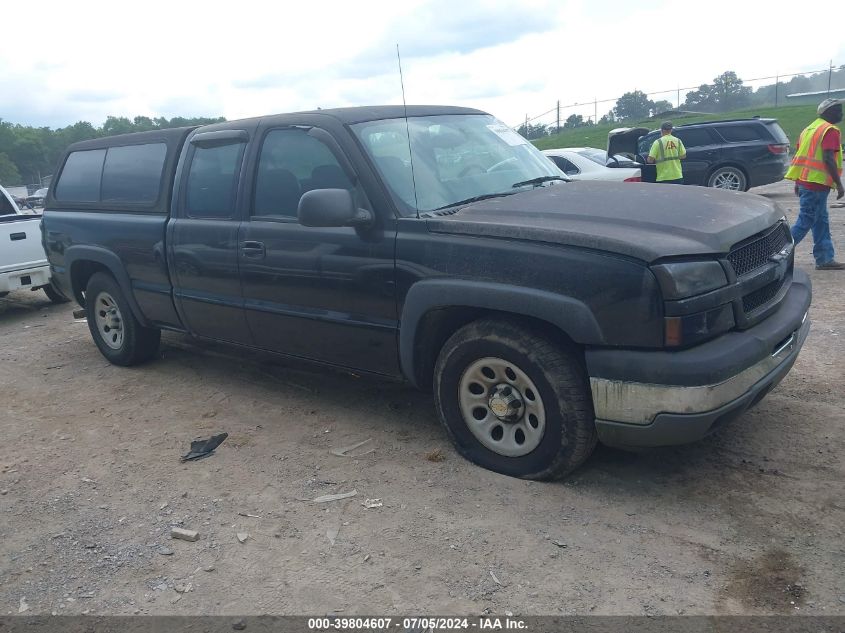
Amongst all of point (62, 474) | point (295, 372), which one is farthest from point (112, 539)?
point (295, 372)

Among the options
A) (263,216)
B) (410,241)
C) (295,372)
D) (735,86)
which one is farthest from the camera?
(735,86)

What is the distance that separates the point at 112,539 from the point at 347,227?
197 centimetres

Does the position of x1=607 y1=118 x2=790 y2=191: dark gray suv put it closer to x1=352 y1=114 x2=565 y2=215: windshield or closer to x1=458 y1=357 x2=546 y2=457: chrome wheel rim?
x1=352 y1=114 x2=565 y2=215: windshield

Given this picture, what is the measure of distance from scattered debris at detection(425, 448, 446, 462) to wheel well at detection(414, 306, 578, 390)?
1.18ft

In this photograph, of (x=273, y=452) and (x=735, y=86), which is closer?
(x=273, y=452)

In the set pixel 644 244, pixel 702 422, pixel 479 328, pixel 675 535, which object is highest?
pixel 644 244

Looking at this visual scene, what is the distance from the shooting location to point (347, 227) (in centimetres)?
413

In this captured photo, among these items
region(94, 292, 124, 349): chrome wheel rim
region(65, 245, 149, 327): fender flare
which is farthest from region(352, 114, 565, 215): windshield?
region(94, 292, 124, 349): chrome wheel rim

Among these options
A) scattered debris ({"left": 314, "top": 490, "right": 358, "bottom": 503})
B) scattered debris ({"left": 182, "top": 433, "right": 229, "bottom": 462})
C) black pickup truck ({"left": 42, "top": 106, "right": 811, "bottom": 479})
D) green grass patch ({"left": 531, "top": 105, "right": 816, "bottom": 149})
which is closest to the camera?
black pickup truck ({"left": 42, "top": 106, "right": 811, "bottom": 479})

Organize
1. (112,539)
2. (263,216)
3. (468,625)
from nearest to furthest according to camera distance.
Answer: (468,625) < (112,539) < (263,216)

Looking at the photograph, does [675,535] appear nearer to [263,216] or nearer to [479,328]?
[479,328]

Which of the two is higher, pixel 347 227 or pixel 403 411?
pixel 347 227

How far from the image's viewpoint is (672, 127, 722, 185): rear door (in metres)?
14.6

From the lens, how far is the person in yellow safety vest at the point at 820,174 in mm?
7555
